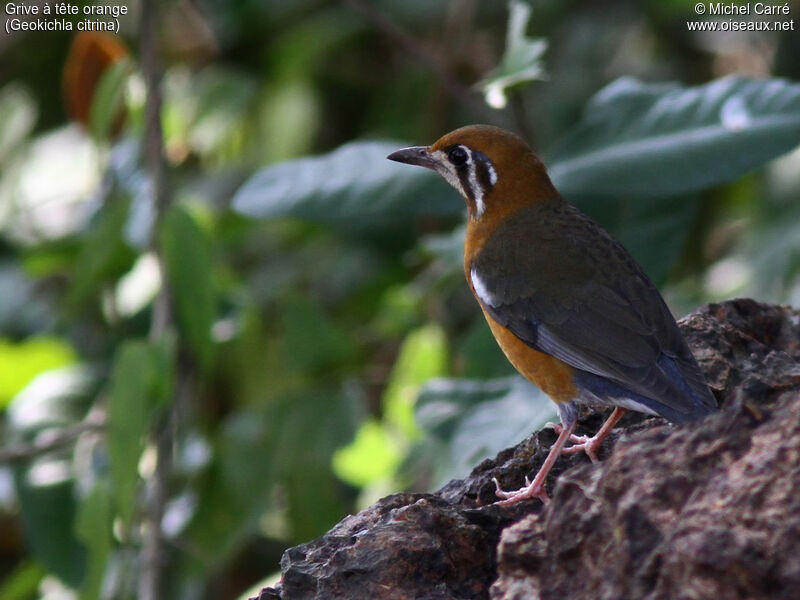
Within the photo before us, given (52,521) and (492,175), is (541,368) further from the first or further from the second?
(52,521)

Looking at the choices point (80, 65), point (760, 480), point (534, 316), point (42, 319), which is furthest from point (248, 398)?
point (760, 480)

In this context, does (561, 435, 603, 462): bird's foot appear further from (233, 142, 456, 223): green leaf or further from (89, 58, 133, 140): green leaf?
(89, 58, 133, 140): green leaf

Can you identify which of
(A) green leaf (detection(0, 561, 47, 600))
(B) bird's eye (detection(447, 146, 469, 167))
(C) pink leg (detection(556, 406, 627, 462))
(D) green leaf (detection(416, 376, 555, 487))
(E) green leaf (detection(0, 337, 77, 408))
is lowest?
(A) green leaf (detection(0, 561, 47, 600))

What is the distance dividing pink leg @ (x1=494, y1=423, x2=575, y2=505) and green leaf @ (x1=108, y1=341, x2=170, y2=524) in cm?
171

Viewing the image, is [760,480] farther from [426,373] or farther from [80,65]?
[80,65]

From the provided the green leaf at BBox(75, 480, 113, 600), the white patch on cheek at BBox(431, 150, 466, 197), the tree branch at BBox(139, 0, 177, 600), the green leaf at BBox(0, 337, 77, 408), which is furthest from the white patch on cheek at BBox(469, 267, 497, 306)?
the green leaf at BBox(0, 337, 77, 408)

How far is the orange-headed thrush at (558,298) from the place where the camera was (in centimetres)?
325

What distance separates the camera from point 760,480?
2086 millimetres

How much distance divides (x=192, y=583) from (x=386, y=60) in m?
4.50

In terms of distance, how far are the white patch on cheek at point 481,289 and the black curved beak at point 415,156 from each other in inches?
22.1

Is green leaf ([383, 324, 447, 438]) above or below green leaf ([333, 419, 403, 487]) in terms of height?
above

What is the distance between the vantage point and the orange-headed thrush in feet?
10.6

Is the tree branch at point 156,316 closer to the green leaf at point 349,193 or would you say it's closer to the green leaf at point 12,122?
the green leaf at point 349,193

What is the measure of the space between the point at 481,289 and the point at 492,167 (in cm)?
61
